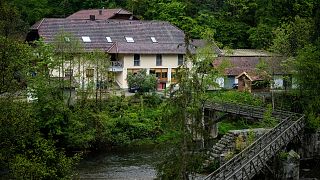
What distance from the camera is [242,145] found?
122 ft

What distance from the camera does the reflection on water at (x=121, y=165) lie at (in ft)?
123

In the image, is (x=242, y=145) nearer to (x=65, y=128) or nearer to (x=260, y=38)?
(x=65, y=128)

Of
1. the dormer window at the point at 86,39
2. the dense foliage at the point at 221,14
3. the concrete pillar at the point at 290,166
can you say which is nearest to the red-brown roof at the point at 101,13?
the dense foliage at the point at 221,14

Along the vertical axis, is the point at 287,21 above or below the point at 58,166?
above

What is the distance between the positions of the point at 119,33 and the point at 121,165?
85.4 ft

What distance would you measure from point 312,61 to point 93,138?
1768 cm

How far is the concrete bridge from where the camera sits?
3145 cm

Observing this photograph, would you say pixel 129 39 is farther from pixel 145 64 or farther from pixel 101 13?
pixel 101 13

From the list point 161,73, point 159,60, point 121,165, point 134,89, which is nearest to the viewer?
point 121,165

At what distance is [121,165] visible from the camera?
40.3 meters

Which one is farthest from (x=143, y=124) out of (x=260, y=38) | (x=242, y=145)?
(x=260, y=38)

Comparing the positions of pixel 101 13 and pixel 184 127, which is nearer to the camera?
pixel 184 127

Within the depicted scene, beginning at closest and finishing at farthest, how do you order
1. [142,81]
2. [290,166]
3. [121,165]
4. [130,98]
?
[290,166] < [121,165] < [130,98] < [142,81]

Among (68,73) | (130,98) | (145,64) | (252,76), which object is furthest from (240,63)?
(68,73)
